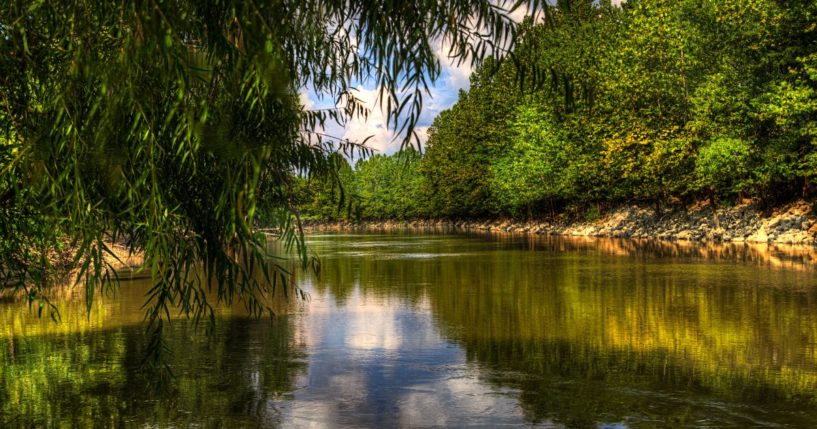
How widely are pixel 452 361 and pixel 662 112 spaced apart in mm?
44166

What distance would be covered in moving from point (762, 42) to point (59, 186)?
3877cm

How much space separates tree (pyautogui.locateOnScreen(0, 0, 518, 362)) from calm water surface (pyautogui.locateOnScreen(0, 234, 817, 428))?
3.80 metres

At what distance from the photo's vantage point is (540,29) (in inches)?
254

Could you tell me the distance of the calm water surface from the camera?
29.9 feet

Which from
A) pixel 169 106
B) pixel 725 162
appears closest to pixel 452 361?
pixel 169 106

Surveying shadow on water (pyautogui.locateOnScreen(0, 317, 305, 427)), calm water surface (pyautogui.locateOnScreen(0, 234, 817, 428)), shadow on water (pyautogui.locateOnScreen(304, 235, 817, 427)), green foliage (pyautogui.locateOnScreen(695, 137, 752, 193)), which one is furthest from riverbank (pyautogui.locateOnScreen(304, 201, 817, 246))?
shadow on water (pyautogui.locateOnScreen(0, 317, 305, 427))

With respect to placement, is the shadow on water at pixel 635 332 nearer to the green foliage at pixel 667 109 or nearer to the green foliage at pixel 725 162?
the green foliage at pixel 667 109

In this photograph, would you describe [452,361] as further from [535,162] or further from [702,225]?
[535,162]

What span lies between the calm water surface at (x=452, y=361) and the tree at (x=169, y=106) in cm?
380

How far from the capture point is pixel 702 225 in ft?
163

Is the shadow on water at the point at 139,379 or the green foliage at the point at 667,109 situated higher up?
the green foliage at the point at 667,109

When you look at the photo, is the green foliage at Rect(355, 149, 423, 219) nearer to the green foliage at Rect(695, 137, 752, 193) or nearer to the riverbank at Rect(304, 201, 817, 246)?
the riverbank at Rect(304, 201, 817, 246)

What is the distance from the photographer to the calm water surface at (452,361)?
9.12 m

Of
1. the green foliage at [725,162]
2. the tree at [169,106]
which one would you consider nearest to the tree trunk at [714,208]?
the green foliage at [725,162]
